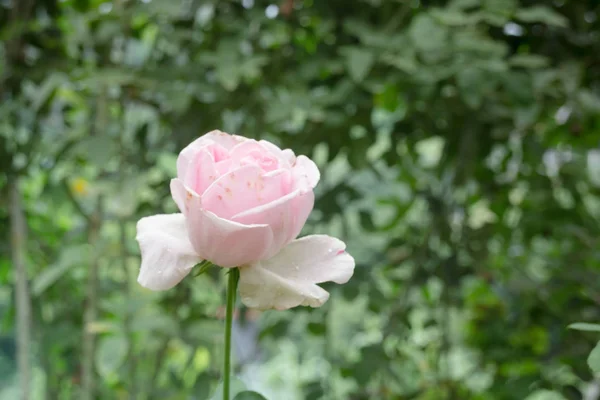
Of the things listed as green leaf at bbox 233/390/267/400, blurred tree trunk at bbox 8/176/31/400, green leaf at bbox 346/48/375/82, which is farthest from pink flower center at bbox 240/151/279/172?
blurred tree trunk at bbox 8/176/31/400

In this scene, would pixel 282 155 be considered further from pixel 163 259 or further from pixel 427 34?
pixel 427 34

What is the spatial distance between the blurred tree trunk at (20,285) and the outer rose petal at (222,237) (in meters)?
0.74

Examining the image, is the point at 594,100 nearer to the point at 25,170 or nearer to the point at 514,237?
the point at 514,237

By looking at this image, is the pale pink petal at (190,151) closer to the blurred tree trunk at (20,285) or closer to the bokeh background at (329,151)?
the bokeh background at (329,151)

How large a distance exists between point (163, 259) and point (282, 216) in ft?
0.19

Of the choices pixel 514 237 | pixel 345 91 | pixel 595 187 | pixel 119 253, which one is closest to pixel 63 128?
pixel 119 253

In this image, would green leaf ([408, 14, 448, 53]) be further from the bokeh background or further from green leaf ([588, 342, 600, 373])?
green leaf ([588, 342, 600, 373])

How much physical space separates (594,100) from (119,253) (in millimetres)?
638

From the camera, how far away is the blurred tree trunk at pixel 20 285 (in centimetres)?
92

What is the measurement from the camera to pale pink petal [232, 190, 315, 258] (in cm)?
27

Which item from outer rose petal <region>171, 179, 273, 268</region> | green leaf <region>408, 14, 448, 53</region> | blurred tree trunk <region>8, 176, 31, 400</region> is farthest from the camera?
blurred tree trunk <region>8, 176, 31, 400</region>

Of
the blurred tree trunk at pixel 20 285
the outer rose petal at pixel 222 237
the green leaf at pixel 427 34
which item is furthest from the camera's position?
the blurred tree trunk at pixel 20 285

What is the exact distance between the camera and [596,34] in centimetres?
98

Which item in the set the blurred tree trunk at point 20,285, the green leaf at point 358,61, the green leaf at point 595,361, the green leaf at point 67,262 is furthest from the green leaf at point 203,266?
the blurred tree trunk at point 20,285
